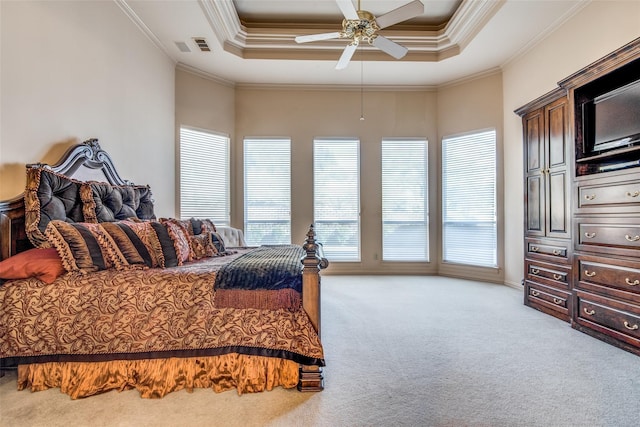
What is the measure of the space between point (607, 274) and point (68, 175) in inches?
177

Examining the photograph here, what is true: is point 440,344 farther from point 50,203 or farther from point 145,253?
point 50,203

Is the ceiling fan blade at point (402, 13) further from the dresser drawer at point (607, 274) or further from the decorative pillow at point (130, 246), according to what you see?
the decorative pillow at point (130, 246)

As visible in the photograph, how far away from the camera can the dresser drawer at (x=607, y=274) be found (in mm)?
2350

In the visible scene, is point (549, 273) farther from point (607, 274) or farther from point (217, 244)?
point (217, 244)

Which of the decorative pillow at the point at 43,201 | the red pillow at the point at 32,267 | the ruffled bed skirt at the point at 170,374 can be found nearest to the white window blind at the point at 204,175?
the decorative pillow at the point at 43,201

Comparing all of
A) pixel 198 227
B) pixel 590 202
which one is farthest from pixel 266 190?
pixel 590 202

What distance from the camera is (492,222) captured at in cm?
475

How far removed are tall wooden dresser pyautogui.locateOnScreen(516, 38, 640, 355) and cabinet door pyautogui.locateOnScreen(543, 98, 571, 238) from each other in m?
0.01

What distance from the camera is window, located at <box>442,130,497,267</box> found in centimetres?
477

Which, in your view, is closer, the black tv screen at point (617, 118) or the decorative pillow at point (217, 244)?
the black tv screen at point (617, 118)

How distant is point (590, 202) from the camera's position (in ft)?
8.83

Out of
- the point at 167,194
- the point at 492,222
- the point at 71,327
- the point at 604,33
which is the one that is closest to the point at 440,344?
the point at 71,327

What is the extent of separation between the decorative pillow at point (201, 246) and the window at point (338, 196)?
2.53 m

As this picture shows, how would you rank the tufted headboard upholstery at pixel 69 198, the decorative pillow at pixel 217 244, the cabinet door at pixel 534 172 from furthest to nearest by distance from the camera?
1. the cabinet door at pixel 534 172
2. the decorative pillow at pixel 217 244
3. the tufted headboard upholstery at pixel 69 198
